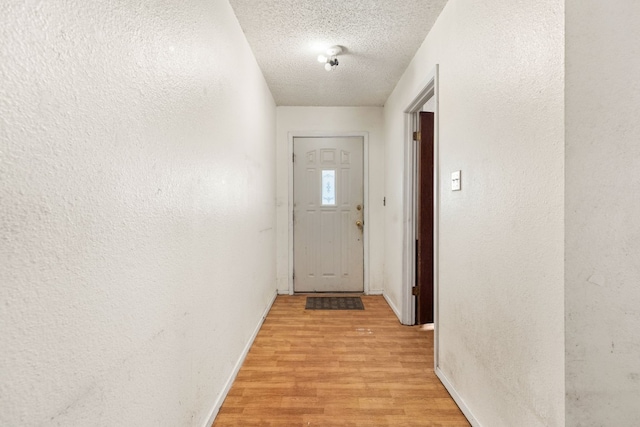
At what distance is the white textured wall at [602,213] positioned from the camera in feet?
3.32

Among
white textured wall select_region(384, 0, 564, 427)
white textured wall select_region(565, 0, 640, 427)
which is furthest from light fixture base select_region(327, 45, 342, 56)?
white textured wall select_region(565, 0, 640, 427)

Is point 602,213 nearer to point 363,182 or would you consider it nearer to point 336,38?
point 336,38

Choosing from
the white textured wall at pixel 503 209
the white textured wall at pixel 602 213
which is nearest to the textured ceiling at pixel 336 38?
the white textured wall at pixel 503 209

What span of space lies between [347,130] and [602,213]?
3.23 m

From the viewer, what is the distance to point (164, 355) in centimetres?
116

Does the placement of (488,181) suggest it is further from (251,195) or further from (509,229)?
(251,195)

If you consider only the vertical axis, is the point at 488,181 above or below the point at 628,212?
above

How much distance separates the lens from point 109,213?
86 centimetres

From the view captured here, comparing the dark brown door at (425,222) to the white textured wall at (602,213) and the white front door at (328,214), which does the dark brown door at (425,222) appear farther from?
the white textured wall at (602,213)

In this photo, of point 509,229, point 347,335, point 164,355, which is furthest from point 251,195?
point 509,229

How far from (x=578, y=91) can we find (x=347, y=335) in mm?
2317

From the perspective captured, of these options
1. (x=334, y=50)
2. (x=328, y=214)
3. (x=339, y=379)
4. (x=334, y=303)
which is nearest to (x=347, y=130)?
(x=328, y=214)

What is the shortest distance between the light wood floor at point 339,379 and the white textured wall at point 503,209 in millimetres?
240

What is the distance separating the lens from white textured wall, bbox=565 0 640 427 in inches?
39.8
